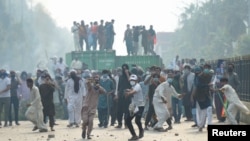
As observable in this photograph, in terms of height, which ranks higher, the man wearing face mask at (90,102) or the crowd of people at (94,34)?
the crowd of people at (94,34)

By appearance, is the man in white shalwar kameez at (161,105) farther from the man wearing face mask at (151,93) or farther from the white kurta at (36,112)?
the white kurta at (36,112)

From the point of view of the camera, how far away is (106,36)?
1324 inches

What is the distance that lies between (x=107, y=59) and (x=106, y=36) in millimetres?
1070

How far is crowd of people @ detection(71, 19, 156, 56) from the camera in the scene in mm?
33562

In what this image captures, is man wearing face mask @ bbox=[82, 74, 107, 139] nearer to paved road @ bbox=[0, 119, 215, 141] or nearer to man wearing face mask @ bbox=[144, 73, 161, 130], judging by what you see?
paved road @ bbox=[0, 119, 215, 141]

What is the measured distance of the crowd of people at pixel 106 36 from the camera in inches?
1321

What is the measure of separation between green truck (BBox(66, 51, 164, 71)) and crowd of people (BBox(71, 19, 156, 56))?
1.84 feet

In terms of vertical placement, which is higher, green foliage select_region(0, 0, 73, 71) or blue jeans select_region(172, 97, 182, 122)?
green foliage select_region(0, 0, 73, 71)

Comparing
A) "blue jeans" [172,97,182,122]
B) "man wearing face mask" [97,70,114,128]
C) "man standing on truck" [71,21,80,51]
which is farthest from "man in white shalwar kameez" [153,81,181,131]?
"man standing on truck" [71,21,80,51]

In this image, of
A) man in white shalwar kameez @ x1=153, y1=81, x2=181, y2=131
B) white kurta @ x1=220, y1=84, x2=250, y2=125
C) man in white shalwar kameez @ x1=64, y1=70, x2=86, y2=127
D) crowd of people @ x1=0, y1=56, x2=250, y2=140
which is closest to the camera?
crowd of people @ x1=0, y1=56, x2=250, y2=140

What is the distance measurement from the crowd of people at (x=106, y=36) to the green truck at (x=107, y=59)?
0.56m

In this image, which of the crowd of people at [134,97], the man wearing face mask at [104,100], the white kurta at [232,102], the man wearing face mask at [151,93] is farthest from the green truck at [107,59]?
the white kurta at [232,102]

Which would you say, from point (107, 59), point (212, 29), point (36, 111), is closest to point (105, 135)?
point (36, 111)

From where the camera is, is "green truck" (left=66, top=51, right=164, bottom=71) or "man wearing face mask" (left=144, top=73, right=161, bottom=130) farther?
"green truck" (left=66, top=51, right=164, bottom=71)
